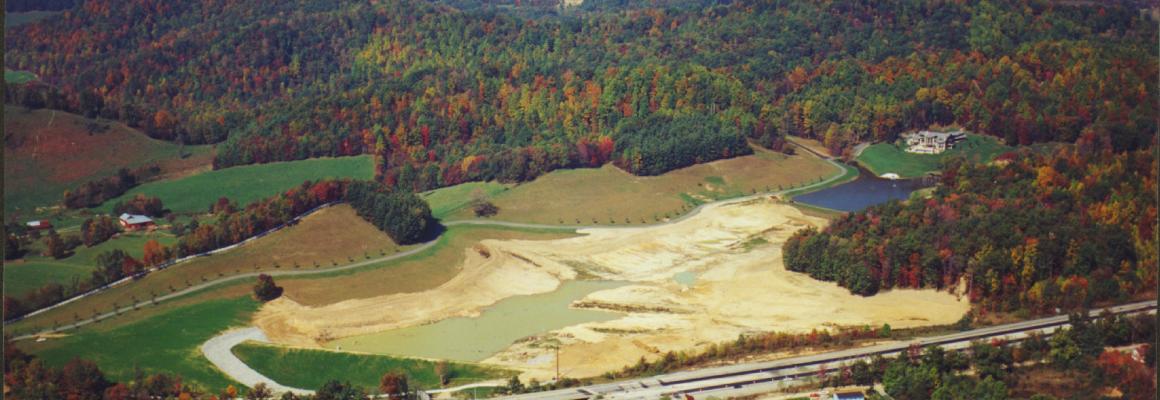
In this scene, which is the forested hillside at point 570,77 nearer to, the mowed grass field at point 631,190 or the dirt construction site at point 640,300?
the mowed grass field at point 631,190

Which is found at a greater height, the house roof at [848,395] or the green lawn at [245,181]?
the house roof at [848,395]

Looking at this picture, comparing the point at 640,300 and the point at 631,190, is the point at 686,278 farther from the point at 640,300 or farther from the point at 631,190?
the point at 631,190

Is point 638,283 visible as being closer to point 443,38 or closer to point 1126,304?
point 1126,304

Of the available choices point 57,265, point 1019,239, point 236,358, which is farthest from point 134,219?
point 1019,239

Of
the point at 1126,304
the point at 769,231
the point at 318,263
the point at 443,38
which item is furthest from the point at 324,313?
the point at 443,38

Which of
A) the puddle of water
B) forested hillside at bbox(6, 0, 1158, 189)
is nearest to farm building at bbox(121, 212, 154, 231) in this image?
forested hillside at bbox(6, 0, 1158, 189)

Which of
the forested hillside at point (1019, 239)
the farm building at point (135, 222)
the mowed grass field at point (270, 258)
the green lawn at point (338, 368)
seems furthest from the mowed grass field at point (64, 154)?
the forested hillside at point (1019, 239)

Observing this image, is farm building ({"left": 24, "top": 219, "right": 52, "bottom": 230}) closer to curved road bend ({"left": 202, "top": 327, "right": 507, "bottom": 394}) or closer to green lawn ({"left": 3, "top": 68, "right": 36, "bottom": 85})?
curved road bend ({"left": 202, "top": 327, "right": 507, "bottom": 394})
